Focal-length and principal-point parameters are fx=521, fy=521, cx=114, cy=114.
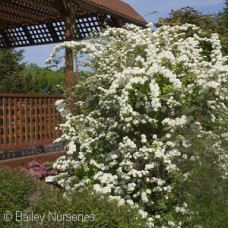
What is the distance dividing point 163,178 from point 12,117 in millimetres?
4599

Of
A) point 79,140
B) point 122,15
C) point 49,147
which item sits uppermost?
point 122,15

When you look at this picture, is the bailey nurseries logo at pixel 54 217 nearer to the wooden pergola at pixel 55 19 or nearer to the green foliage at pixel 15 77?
the wooden pergola at pixel 55 19

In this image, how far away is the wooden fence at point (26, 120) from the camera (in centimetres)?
880

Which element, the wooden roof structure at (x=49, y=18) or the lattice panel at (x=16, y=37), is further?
the lattice panel at (x=16, y=37)

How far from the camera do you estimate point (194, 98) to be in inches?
210

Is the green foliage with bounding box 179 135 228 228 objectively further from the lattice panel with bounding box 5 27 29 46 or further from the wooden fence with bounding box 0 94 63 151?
the lattice panel with bounding box 5 27 29 46

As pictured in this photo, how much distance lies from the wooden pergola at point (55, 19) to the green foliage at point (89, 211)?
223 inches

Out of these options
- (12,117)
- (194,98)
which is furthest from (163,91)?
(12,117)

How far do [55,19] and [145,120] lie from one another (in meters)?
8.85

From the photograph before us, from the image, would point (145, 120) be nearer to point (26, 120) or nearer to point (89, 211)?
point (89, 211)

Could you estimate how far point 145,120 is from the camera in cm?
519

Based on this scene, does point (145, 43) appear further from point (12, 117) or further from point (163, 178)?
point (12, 117)

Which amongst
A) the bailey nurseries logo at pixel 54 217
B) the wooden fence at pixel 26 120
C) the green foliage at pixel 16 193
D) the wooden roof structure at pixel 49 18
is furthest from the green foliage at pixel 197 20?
the bailey nurseries logo at pixel 54 217

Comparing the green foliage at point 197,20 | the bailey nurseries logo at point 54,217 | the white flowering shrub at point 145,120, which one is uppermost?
the green foliage at point 197,20
